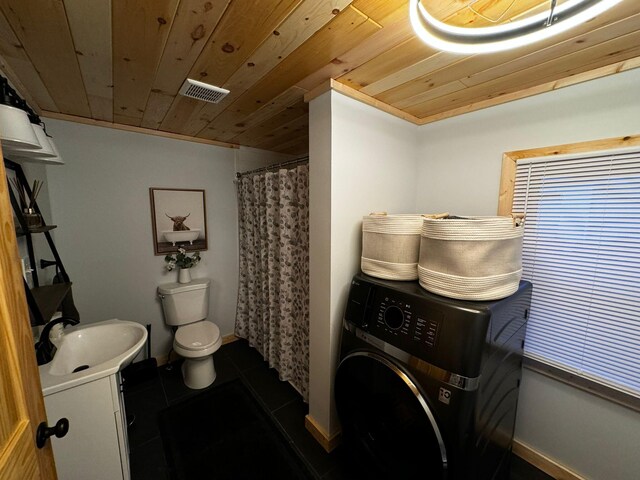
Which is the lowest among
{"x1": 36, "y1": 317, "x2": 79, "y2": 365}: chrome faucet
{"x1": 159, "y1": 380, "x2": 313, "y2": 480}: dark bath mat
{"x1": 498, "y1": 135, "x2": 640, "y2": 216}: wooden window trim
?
{"x1": 159, "y1": 380, "x2": 313, "y2": 480}: dark bath mat

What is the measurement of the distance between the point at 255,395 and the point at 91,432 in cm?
109

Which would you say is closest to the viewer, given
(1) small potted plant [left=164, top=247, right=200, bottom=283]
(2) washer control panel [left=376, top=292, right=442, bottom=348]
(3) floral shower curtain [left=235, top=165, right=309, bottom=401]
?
(2) washer control panel [left=376, top=292, right=442, bottom=348]

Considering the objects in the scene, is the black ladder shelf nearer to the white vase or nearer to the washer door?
the white vase

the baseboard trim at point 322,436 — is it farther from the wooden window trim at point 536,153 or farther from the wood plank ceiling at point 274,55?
the wood plank ceiling at point 274,55

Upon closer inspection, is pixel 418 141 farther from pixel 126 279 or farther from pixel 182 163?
pixel 126 279

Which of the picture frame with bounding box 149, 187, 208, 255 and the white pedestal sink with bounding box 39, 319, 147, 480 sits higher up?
the picture frame with bounding box 149, 187, 208, 255

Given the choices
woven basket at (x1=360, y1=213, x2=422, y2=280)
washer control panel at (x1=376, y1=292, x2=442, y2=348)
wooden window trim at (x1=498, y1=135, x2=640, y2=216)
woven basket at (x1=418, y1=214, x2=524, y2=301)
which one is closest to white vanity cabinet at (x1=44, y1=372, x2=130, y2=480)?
washer control panel at (x1=376, y1=292, x2=442, y2=348)

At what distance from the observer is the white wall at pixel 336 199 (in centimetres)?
137

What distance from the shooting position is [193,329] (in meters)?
2.22

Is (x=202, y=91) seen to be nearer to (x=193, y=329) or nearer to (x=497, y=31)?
(x=497, y=31)

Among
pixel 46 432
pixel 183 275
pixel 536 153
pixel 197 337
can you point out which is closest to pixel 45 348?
pixel 46 432

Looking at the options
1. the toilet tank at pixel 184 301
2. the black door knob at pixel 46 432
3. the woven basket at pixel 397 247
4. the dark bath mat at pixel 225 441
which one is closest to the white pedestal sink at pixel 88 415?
the dark bath mat at pixel 225 441

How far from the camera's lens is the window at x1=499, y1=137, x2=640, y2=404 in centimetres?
118

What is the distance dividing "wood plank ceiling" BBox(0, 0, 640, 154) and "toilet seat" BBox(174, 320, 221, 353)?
177cm
